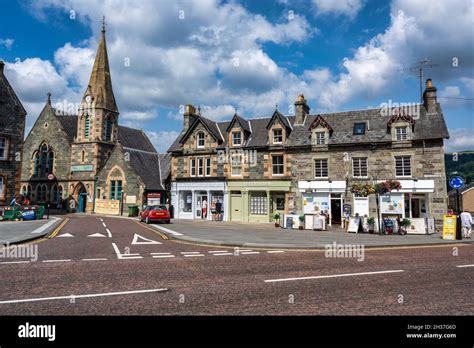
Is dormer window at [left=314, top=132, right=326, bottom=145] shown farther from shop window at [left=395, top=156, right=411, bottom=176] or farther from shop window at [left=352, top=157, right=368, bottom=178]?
shop window at [left=395, top=156, right=411, bottom=176]

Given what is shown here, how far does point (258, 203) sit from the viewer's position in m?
30.8

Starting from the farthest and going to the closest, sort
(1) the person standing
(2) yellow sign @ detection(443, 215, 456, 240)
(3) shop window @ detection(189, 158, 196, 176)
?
(3) shop window @ detection(189, 158, 196, 176), (1) the person standing, (2) yellow sign @ detection(443, 215, 456, 240)

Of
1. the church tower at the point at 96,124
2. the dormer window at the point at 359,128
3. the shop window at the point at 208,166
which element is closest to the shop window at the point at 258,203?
the shop window at the point at 208,166

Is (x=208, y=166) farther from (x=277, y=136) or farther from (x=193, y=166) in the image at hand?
(x=277, y=136)

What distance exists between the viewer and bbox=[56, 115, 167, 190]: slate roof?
38.3 metres

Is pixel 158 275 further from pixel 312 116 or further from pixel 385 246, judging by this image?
pixel 312 116

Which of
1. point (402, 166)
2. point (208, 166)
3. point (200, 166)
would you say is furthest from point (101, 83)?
point (402, 166)

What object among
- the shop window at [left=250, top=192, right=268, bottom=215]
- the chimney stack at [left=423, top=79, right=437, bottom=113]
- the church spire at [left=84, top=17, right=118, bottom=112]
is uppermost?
the church spire at [left=84, top=17, right=118, bottom=112]

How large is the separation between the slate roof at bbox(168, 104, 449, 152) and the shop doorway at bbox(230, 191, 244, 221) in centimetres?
508

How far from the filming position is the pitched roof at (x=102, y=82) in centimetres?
4353

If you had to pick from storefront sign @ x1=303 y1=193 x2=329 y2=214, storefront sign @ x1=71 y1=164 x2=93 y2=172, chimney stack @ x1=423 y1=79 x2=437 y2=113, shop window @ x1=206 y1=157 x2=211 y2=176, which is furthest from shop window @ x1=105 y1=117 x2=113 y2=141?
chimney stack @ x1=423 y1=79 x2=437 y2=113

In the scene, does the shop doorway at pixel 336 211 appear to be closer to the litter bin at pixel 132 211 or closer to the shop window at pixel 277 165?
the shop window at pixel 277 165
